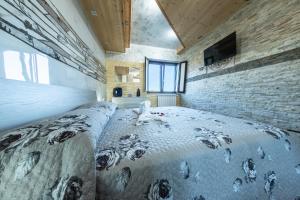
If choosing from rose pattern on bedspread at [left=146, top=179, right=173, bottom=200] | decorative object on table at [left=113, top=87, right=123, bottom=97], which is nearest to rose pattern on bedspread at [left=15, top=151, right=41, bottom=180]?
rose pattern on bedspread at [left=146, top=179, right=173, bottom=200]

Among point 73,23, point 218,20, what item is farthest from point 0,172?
point 218,20

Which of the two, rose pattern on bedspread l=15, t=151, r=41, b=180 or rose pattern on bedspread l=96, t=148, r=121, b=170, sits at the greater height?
rose pattern on bedspread l=15, t=151, r=41, b=180

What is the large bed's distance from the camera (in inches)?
18.1

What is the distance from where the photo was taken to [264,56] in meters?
2.05

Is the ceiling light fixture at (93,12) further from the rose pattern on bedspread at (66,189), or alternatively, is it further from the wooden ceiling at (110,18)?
the rose pattern on bedspread at (66,189)

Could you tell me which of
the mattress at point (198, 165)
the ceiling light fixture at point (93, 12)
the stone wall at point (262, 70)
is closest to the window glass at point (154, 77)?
the stone wall at point (262, 70)

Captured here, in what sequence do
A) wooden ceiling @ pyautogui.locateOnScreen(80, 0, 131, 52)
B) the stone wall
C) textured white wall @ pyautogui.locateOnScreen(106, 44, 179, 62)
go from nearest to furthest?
the stone wall < wooden ceiling @ pyautogui.locateOnScreen(80, 0, 131, 52) < textured white wall @ pyautogui.locateOnScreen(106, 44, 179, 62)

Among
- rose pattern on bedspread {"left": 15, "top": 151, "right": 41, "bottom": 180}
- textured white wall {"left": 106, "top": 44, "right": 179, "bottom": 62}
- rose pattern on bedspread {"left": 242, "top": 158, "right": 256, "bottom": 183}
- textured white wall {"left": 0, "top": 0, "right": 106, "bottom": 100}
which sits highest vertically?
textured white wall {"left": 106, "top": 44, "right": 179, "bottom": 62}

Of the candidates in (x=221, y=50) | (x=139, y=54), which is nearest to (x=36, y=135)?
(x=221, y=50)

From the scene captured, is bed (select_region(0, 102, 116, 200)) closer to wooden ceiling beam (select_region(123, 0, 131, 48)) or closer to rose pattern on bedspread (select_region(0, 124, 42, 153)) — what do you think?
rose pattern on bedspread (select_region(0, 124, 42, 153))

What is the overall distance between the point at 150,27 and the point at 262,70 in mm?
2558

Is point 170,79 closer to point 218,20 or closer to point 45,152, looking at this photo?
point 218,20

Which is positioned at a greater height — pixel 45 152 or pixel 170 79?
pixel 170 79

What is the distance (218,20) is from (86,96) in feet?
9.84
